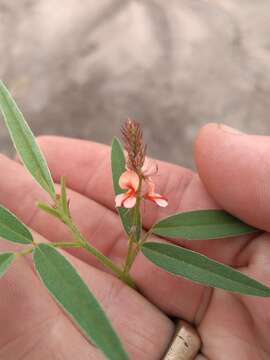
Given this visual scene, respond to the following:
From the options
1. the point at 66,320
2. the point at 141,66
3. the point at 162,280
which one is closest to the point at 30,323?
the point at 66,320

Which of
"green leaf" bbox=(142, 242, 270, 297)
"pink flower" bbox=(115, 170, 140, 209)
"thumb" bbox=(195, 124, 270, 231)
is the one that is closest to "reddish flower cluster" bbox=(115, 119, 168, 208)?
"pink flower" bbox=(115, 170, 140, 209)

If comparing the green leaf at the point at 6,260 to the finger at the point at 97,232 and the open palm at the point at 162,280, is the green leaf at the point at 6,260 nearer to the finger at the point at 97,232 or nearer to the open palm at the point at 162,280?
the open palm at the point at 162,280

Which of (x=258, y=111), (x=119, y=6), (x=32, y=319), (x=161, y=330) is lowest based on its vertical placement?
(x=32, y=319)

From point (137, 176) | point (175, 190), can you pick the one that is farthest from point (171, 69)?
point (137, 176)

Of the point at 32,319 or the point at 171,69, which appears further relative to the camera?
the point at 171,69

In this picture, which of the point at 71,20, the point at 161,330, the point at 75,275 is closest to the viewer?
the point at 75,275

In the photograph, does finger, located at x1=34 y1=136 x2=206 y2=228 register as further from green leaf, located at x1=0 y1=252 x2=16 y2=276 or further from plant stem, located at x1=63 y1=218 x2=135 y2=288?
green leaf, located at x1=0 y1=252 x2=16 y2=276

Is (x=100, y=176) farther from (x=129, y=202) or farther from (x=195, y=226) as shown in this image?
(x=129, y=202)

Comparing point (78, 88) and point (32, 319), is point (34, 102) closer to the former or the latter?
point (78, 88)
